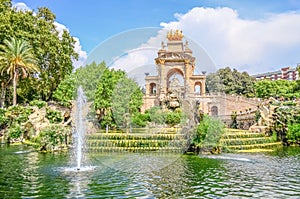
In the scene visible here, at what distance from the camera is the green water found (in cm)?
751

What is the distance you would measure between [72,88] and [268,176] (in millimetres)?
25581

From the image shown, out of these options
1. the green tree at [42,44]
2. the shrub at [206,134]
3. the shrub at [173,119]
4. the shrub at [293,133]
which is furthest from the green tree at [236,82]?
the shrub at [206,134]

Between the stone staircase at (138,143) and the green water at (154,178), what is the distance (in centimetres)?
288

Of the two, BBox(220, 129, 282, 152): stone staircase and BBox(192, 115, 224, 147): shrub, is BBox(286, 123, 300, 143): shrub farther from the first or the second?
BBox(192, 115, 224, 147): shrub

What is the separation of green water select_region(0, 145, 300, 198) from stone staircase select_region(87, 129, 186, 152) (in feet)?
9.44

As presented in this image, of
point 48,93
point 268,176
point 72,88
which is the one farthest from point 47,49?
point 268,176

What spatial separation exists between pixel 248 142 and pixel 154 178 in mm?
9987

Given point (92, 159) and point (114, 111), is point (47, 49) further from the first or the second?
point (92, 159)

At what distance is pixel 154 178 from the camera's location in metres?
9.10

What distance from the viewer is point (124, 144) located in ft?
53.4

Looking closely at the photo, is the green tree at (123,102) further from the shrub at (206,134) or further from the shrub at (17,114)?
the shrub at (17,114)

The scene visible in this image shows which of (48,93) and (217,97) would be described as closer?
(217,97)

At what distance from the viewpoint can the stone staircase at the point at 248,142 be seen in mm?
16609

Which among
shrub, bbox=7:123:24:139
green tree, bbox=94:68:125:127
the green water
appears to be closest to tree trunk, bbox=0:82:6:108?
shrub, bbox=7:123:24:139
